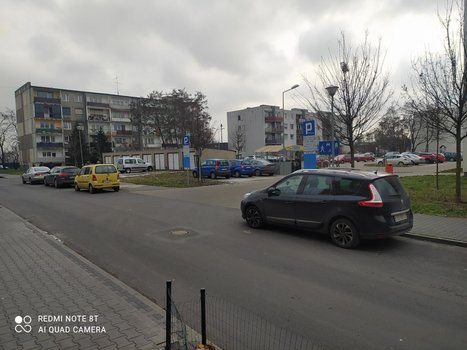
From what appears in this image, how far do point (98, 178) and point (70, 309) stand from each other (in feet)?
51.8

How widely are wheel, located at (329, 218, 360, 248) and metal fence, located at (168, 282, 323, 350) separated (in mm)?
3358

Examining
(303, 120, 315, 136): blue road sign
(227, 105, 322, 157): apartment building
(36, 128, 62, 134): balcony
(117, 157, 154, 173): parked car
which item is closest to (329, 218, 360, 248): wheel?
(303, 120, 315, 136): blue road sign

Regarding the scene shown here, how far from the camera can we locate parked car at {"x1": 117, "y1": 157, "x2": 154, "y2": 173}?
41.5 meters

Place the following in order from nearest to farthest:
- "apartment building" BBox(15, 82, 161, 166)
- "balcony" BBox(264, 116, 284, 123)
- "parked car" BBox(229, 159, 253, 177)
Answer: "parked car" BBox(229, 159, 253, 177), "apartment building" BBox(15, 82, 161, 166), "balcony" BBox(264, 116, 284, 123)

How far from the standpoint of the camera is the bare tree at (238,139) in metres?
75.1

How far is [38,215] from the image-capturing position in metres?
11.5

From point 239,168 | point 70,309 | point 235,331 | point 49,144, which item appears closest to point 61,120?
point 49,144

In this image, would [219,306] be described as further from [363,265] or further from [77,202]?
[77,202]

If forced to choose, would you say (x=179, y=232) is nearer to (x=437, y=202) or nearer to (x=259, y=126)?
(x=437, y=202)

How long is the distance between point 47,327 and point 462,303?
485cm

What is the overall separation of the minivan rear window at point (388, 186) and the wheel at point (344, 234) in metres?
0.87

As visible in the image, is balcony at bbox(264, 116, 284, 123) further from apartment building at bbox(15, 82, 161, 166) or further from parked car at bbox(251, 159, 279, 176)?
parked car at bbox(251, 159, 279, 176)

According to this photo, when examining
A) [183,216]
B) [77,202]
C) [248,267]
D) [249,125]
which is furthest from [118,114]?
[248,267]

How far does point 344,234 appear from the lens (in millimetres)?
6797
